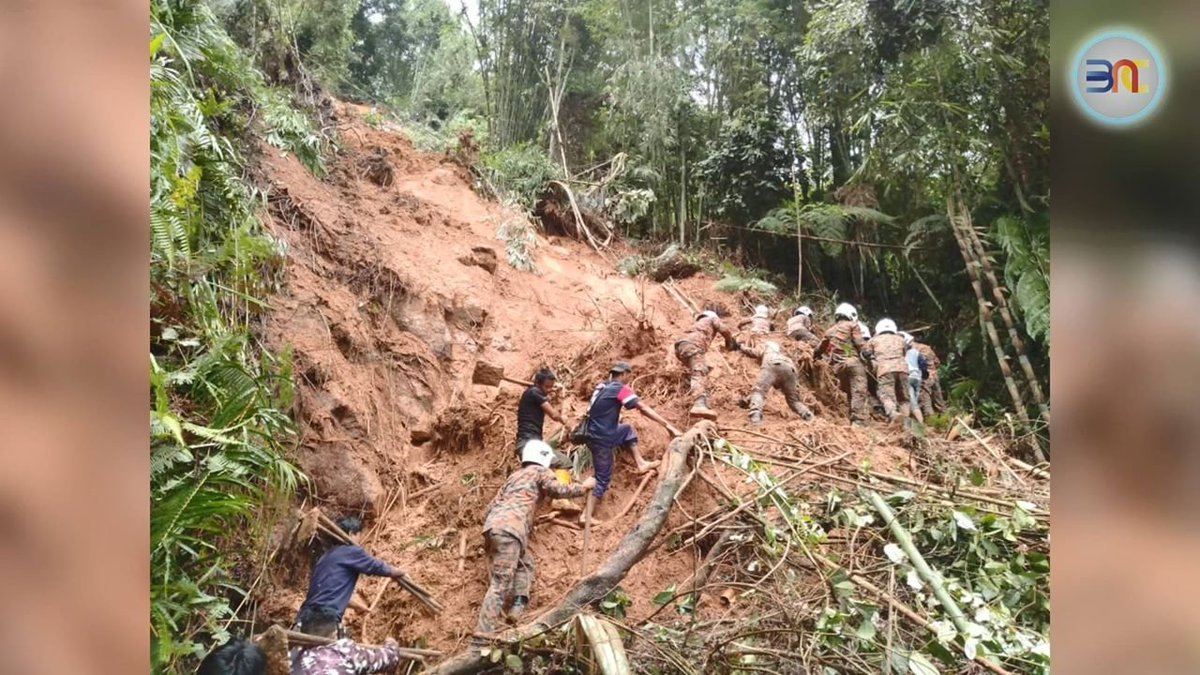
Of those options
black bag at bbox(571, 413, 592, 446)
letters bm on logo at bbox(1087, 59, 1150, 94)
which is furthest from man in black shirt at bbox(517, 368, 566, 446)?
letters bm on logo at bbox(1087, 59, 1150, 94)

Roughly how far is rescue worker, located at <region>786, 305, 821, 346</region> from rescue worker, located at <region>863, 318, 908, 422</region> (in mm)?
224

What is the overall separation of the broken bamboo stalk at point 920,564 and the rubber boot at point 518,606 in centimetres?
140

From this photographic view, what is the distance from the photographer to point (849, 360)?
9.63 ft

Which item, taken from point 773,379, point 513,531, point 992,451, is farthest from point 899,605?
point 513,531

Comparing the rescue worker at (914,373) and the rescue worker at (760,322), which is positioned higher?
the rescue worker at (760,322)

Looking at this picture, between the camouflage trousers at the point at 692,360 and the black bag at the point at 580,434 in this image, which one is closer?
the black bag at the point at 580,434

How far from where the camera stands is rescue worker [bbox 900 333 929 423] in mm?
2885

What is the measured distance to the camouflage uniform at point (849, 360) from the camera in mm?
2932

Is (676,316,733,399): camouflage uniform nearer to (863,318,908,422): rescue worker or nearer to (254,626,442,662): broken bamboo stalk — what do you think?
(863,318,908,422): rescue worker

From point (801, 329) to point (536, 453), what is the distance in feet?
4.12

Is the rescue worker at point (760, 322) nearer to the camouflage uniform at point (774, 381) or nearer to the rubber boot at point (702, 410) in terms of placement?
the camouflage uniform at point (774, 381)

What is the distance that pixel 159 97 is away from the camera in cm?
282

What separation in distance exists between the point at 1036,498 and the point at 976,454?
0.26 meters

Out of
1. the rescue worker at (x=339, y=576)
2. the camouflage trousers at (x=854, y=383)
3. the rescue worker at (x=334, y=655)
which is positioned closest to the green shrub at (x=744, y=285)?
the camouflage trousers at (x=854, y=383)
